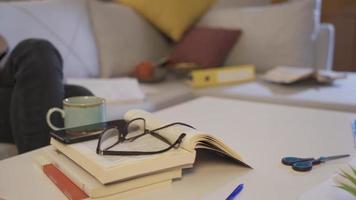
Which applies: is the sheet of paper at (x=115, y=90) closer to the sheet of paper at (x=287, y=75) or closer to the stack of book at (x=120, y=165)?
the sheet of paper at (x=287, y=75)

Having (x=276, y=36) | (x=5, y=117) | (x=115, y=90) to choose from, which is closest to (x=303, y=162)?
(x=5, y=117)

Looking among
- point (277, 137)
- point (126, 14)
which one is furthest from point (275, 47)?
point (277, 137)

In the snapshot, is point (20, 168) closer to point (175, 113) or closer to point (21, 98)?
point (21, 98)

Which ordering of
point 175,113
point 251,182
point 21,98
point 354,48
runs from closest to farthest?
point 251,182 < point 21,98 < point 175,113 < point 354,48

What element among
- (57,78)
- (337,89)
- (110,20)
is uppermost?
(110,20)

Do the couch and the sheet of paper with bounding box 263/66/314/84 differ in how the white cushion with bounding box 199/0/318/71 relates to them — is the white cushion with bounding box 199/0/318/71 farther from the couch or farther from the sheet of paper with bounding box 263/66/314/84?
the sheet of paper with bounding box 263/66/314/84

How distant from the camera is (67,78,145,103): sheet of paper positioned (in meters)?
1.65

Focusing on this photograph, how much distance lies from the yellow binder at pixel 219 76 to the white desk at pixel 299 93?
0.23 ft

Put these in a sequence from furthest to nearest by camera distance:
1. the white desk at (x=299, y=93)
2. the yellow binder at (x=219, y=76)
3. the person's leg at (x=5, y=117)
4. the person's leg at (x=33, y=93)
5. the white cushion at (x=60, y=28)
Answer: the yellow binder at (x=219, y=76)
the white cushion at (x=60, y=28)
the white desk at (x=299, y=93)
the person's leg at (x=5, y=117)
the person's leg at (x=33, y=93)

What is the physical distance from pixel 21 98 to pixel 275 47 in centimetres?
159

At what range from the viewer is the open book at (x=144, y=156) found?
69 centimetres

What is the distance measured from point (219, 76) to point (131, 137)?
125cm

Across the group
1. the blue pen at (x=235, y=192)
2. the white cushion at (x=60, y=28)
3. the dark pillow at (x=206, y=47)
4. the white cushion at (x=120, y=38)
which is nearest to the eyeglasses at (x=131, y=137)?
the blue pen at (x=235, y=192)

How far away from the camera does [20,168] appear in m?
0.85
